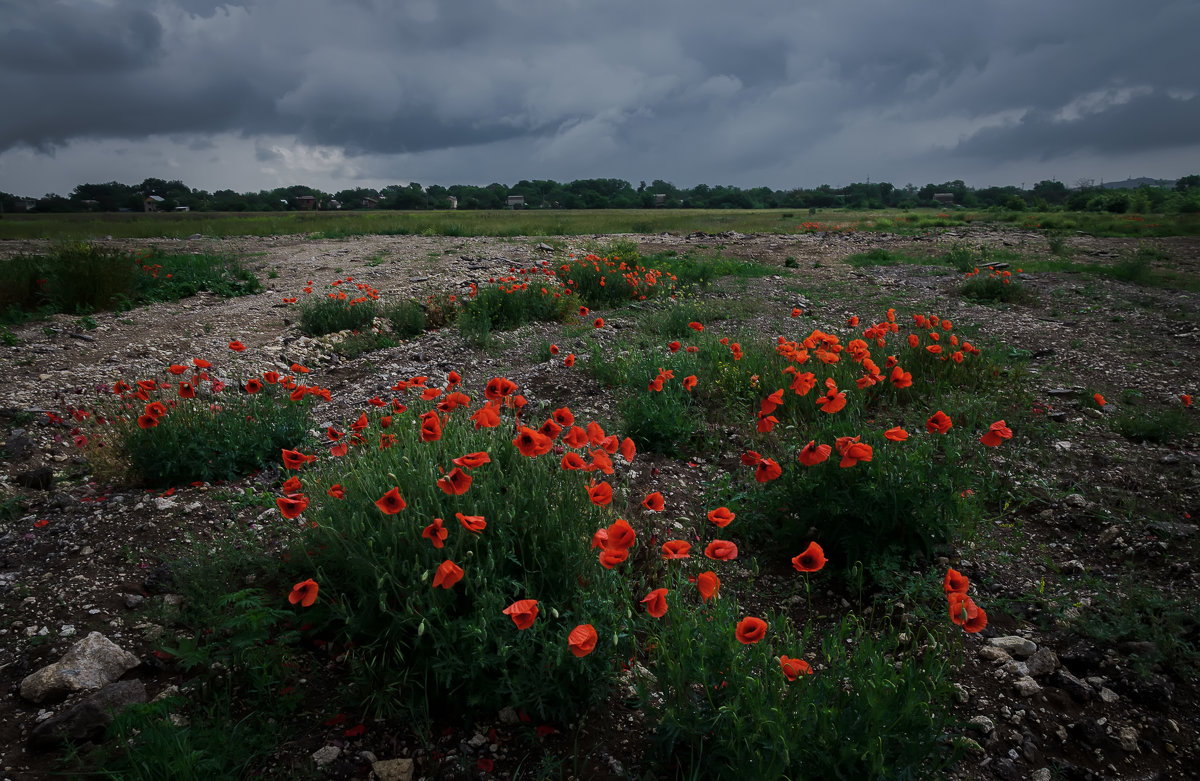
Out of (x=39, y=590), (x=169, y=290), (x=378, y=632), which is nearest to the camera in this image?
(x=378, y=632)

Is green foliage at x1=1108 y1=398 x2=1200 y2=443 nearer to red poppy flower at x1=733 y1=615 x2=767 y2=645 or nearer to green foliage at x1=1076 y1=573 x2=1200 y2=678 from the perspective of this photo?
green foliage at x1=1076 y1=573 x2=1200 y2=678

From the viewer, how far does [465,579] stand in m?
2.24

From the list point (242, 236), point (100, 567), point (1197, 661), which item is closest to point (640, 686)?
point (1197, 661)

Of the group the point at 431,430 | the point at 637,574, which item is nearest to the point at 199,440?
the point at 431,430

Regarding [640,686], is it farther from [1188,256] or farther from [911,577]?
[1188,256]

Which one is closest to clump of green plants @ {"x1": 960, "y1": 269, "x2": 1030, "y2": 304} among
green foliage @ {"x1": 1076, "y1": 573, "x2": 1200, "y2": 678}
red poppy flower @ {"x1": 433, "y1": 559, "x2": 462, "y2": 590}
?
green foliage @ {"x1": 1076, "y1": 573, "x2": 1200, "y2": 678}

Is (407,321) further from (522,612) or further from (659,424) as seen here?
(522,612)

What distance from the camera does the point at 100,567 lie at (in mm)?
3055

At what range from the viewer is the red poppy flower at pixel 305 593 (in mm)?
1969

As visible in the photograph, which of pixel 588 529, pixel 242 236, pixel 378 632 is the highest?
pixel 242 236

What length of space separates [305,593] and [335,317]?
288 inches

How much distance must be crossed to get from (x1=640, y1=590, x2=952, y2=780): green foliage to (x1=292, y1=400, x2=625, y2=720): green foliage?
12.7 inches

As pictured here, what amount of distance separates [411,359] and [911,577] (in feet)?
18.7

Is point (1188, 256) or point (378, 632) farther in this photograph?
point (1188, 256)
